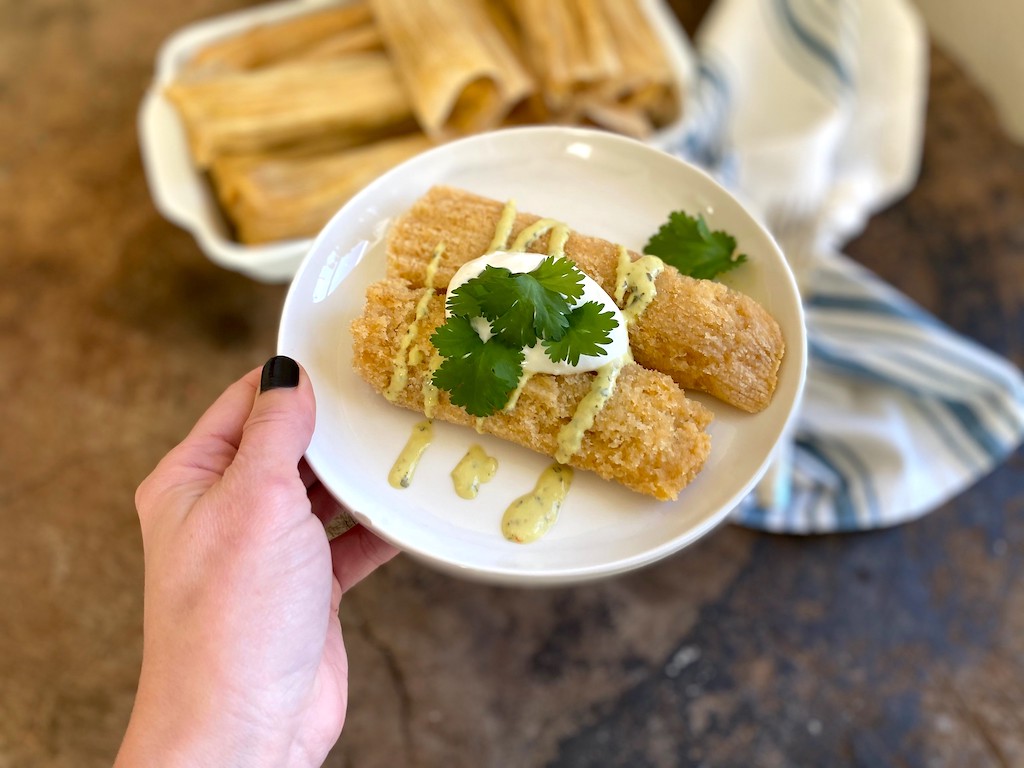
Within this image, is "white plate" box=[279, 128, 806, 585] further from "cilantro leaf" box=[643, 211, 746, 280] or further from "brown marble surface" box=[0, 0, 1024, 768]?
"brown marble surface" box=[0, 0, 1024, 768]

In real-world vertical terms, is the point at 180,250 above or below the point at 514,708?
above

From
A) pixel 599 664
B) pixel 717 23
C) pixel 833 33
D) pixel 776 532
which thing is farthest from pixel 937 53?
pixel 599 664

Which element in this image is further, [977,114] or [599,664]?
[977,114]

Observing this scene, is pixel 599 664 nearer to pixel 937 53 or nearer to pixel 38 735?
pixel 38 735

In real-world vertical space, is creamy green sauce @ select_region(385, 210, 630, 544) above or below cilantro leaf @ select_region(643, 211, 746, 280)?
below

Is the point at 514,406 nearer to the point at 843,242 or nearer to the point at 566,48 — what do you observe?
the point at 566,48

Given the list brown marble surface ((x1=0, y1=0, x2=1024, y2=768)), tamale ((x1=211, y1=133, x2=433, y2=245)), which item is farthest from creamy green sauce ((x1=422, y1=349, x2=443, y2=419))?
tamale ((x1=211, y1=133, x2=433, y2=245))
